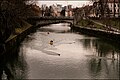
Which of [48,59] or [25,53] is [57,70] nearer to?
[48,59]

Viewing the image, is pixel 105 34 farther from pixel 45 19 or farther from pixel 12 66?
pixel 45 19

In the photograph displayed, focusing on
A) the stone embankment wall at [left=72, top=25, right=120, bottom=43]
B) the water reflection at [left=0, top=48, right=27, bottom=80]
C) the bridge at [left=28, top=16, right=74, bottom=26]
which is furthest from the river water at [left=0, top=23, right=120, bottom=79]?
the bridge at [left=28, top=16, right=74, bottom=26]

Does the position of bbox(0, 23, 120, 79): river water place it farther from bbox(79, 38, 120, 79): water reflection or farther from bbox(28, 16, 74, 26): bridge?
bbox(28, 16, 74, 26): bridge

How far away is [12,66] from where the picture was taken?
79.4 feet

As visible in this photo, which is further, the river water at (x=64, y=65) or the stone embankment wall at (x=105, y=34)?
the stone embankment wall at (x=105, y=34)

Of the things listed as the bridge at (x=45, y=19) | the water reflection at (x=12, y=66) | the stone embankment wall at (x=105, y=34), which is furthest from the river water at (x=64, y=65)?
the bridge at (x=45, y=19)

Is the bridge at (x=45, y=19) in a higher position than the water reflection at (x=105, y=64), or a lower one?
lower

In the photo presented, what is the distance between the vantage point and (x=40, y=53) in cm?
2986

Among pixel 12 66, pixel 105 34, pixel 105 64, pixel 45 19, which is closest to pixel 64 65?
pixel 105 64

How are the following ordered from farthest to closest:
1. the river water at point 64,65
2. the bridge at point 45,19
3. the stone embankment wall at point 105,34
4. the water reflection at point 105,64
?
the bridge at point 45,19, the stone embankment wall at point 105,34, the water reflection at point 105,64, the river water at point 64,65

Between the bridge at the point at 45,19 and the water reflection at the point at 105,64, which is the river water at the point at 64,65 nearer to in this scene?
the water reflection at the point at 105,64

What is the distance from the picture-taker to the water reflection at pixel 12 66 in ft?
69.0

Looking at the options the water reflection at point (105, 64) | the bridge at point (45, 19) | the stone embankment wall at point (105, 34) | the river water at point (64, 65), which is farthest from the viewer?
the bridge at point (45, 19)

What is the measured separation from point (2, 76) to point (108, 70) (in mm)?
7552
